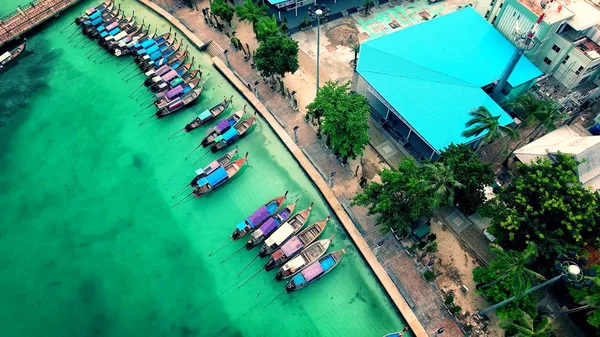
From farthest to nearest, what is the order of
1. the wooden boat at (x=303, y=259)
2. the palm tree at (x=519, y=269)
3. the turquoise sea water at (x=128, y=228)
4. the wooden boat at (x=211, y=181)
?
the wooden boat at (x=211, y=181) < the wooden boat at (x=303, y=259) < the turquoise sea water at (x=128, y=228) < the palm tree at (x=519, y=269)

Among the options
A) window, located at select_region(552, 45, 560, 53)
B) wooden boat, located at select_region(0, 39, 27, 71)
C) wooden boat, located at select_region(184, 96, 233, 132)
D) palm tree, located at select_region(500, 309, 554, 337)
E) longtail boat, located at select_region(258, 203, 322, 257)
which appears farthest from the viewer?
wooden boat, located at select_region(0, 39, 27, 71)

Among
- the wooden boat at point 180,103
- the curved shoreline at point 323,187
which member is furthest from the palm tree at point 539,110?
the wooden boat at point 180,103

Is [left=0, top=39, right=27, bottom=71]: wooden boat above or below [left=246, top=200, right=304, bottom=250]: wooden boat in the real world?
above

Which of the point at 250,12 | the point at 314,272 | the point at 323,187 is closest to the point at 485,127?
the point at 323,187

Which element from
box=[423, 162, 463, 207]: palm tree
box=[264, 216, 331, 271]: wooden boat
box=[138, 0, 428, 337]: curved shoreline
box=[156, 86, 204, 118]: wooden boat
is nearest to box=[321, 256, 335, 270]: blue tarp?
box=[264, 216, 331, 271]: wooden boat

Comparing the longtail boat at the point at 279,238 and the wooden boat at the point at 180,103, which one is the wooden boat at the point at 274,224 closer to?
the longtail boat at the point at 279,238

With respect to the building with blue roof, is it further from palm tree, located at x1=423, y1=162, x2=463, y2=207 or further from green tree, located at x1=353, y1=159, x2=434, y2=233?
green tree, located at x1=353, y1=159, x2=434, y2=233

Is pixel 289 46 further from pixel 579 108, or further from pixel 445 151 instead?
pixel 579 108

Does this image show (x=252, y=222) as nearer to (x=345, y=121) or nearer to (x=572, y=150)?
(x=345, y=121)
